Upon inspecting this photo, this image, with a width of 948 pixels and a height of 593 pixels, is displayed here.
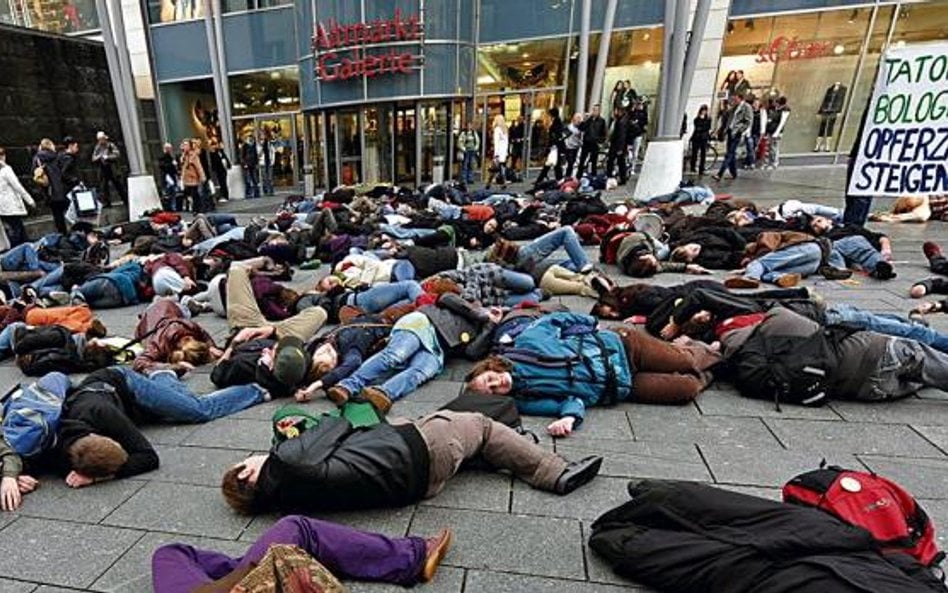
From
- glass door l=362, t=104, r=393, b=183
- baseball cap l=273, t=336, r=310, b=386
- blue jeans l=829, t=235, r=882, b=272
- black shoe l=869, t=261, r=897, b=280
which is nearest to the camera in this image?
baseball cap l=273, t=336, r=310, b=386

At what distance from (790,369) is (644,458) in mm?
1252

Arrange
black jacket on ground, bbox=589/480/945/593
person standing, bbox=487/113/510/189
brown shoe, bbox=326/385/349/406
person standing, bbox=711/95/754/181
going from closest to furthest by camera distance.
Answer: black jacket on ground, bbox=589/480/945/593
brown shoe, bbox=326/385/349/406
person standing, bbox=711/95/754/181
person standing, bbox=487/113/510/189

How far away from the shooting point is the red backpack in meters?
1.87

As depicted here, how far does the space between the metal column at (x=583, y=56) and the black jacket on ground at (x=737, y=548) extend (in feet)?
50.9

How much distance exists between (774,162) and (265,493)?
16.7m

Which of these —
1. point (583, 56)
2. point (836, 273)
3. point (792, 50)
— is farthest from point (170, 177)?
point (792, 50)

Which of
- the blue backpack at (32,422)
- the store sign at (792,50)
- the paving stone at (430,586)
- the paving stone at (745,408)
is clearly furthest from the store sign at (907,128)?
the store sign at (792,50)

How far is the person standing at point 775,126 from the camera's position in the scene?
47.7ft

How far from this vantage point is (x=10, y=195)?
31.4 ft

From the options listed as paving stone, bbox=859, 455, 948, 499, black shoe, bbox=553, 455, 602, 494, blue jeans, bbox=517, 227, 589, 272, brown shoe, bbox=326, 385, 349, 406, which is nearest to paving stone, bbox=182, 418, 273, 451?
brown shoe, bbox=326, 385, 349, 406

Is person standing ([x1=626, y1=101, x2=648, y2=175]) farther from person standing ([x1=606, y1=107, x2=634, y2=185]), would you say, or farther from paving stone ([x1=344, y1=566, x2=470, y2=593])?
paving stone ([x1=344, y1=566, x2=470, y2=593])

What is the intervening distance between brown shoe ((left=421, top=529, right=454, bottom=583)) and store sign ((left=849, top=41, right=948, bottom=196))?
5348mm

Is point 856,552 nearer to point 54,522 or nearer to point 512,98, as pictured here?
point 54,522

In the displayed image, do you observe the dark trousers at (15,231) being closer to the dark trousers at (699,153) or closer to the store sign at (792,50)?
the dark trousers at (699,153)
